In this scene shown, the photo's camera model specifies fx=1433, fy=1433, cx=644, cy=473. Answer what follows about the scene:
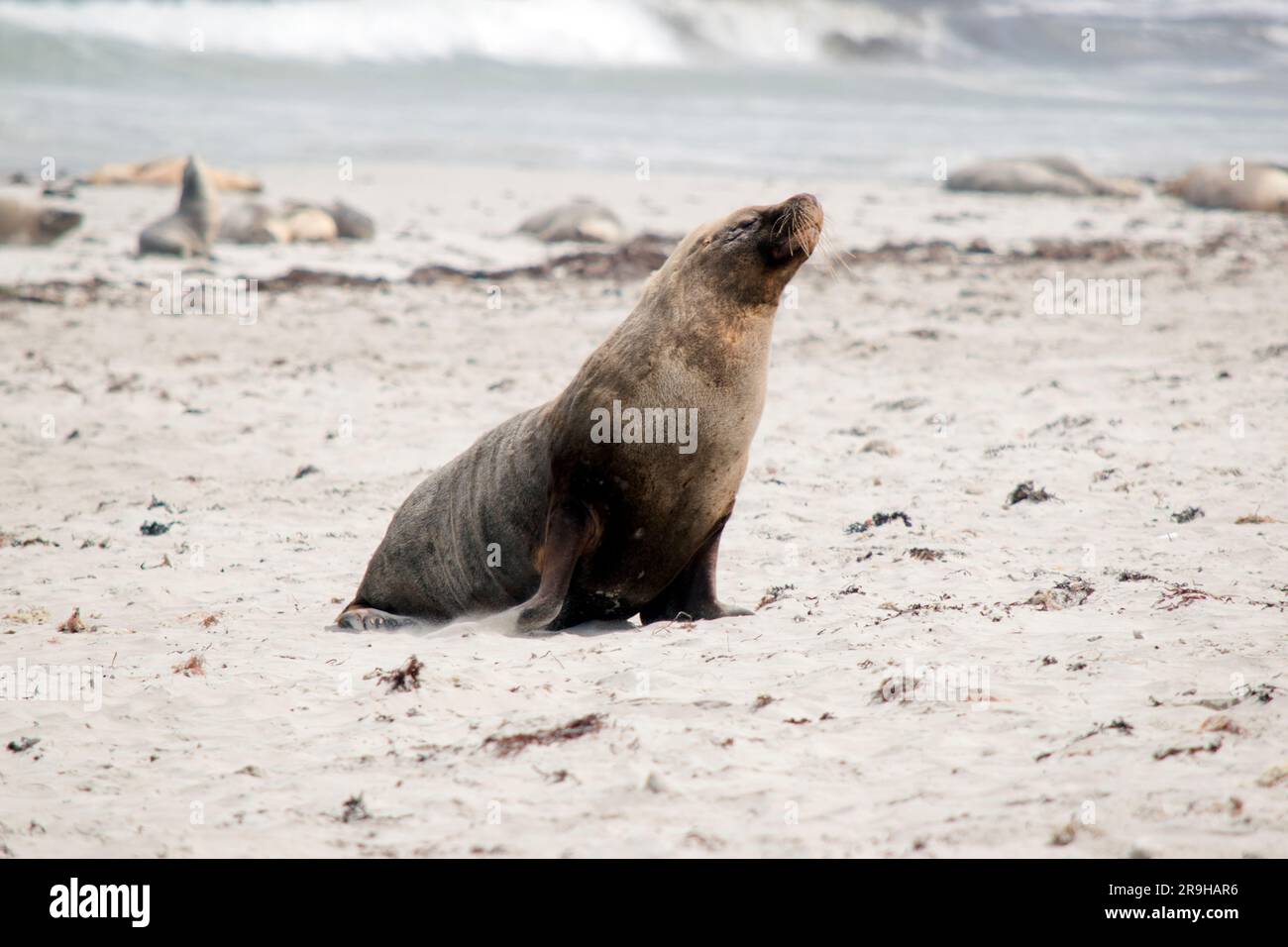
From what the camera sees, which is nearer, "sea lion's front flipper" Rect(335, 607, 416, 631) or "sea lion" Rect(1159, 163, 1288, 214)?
"sea lion's front flipper" Rect(335, 607, 416, 631)

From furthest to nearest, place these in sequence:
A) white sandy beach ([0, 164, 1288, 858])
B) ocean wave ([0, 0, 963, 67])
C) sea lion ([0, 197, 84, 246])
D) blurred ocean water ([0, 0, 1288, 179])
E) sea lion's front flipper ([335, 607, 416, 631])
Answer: ocean wave ([0, 0, 963, 67]) → blurred ocean water ([0, 0, 1288, 179]) → sea lion ([0, 197, 84, 246]) → sea lion's front flipper ([335, 607, 416, 631]) → white sandy beach ([0, 164, 1288, 858])

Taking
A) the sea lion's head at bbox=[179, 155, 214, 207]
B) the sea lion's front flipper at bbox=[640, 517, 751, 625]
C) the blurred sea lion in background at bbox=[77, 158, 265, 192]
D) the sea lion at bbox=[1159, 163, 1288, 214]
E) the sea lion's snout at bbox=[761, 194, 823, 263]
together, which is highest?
the sea lion at bbox=[1159, 163, 1288, 214]

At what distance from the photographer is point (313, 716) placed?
425 cm

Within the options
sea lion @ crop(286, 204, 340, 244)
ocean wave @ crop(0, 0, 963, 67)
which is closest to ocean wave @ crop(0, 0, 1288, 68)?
ocean wave @ crop(0, 0, 963, 67)

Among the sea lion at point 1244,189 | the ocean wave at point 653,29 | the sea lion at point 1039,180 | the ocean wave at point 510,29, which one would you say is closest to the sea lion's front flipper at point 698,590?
the sea lion at point 1244,189

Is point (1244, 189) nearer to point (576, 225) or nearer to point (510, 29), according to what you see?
point (576, 225)

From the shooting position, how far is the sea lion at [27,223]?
14.0 meters

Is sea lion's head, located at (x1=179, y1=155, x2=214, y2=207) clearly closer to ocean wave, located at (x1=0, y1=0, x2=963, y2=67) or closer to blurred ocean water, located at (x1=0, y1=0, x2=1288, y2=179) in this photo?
blurred ocean water, located at (x1=0, y1=0, x2=1288, y2=179)

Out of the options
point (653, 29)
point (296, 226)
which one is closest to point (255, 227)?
point (296, 226)

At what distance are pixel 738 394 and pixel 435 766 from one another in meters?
1.97

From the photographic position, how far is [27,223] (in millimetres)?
13977

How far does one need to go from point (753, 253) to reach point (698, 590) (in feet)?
4.12

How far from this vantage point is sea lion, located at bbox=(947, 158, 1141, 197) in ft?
65.9

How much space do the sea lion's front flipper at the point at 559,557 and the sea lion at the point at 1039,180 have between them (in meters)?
16.7
